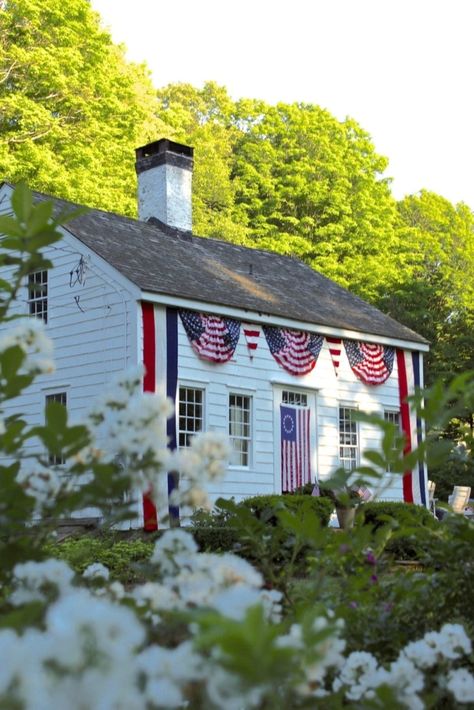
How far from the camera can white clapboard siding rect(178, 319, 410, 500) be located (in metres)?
16.4

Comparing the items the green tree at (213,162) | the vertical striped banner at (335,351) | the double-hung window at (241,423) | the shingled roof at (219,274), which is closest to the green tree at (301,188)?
the green tree at (213,162)

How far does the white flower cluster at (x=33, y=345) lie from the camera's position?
2.09 m

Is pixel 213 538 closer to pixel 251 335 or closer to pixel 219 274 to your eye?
pixel 251 335

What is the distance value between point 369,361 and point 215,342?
13.8ft

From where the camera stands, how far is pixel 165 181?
769 inches

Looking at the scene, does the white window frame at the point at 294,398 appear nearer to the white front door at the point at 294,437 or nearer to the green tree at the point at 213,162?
the white front door at the point at 294,437

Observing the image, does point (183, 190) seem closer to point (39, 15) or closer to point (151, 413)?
point (39, 15)

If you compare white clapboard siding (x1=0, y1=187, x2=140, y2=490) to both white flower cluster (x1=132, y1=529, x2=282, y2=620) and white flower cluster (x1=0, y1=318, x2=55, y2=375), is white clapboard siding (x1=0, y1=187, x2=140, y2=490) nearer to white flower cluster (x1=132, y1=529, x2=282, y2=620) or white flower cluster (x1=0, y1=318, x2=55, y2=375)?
white flower cluster (x1=0, y1=318, x2=55, y2=375)

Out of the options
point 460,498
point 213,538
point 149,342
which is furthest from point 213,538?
point 460,498

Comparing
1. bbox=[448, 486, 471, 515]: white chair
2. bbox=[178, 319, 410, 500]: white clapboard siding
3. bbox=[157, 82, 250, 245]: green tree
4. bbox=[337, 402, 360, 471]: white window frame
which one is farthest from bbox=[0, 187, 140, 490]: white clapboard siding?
bbox=[157, 82, 250, 245]: green tree

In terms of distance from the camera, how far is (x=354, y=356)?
63.1ft

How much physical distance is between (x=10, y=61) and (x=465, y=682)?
1117 inches

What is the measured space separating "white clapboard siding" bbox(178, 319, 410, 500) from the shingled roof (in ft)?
2.42

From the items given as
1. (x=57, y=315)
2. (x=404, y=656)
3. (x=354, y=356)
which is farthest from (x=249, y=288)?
(x=404, y=656)
